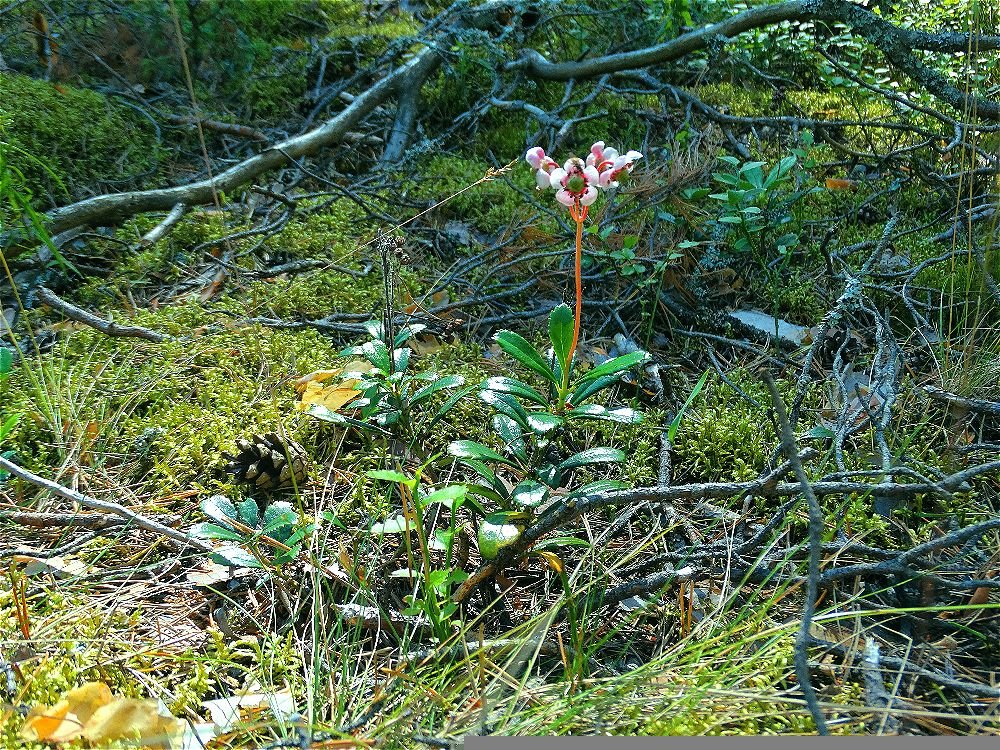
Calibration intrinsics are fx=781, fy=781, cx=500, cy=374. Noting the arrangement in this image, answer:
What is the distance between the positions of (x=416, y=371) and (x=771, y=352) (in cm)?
112

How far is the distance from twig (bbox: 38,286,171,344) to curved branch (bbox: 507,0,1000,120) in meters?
2.42

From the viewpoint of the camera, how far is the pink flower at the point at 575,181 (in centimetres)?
181

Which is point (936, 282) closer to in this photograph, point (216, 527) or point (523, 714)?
point (523, 714)

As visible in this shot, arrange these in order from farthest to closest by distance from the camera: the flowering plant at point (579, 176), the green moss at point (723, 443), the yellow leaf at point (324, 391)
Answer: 1. the yellow leaf at point (324, 391)
2. the green moss at point (723, 443)
3. the flowering plant at point (579, 176)

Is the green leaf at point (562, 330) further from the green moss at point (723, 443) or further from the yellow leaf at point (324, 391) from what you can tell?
the yellow leaf at point (324, 391)

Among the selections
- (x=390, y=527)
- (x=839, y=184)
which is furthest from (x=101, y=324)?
(x=839, y=184)

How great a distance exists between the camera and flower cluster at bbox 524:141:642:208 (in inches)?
71.4

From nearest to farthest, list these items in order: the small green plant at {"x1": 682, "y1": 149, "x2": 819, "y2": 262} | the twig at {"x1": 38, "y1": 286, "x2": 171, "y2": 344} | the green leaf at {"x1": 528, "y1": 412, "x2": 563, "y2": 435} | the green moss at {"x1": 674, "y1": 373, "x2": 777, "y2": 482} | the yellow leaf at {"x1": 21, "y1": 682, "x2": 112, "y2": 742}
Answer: the yellow leaf at {"x1": 21, "y1": 682, "x2": 112, "y2": 742}
the green leaf at {"x1": 528, "y1": 412, "x2": 563, "y2": 435}
the green moss at {"x1": 674, "y1": 373, "x2": 777, "y2": 482}
the twig at {"x1": 38, "y1": 286, "x2": 171, "y2": 344}
the small green plant at {"x1": 682, "y1": 149, "x2": 819, "y2": 262}

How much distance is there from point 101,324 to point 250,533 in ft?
4.22

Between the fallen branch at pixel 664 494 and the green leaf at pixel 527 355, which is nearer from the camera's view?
the fallen branch at pixel 664 494

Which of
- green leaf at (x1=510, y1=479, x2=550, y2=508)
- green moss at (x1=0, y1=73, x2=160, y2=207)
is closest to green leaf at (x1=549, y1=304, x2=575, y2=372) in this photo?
green leaf at (x1=510, y1=479, x2=550, y2=508)

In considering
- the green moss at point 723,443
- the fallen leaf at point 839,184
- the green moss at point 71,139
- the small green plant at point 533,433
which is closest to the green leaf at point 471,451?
the small green plant at point 533,433

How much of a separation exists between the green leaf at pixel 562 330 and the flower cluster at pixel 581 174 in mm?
261

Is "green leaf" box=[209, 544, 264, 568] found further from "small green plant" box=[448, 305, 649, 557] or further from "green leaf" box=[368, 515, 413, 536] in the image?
"small green plant" box=[448, 305, 649, 557]
